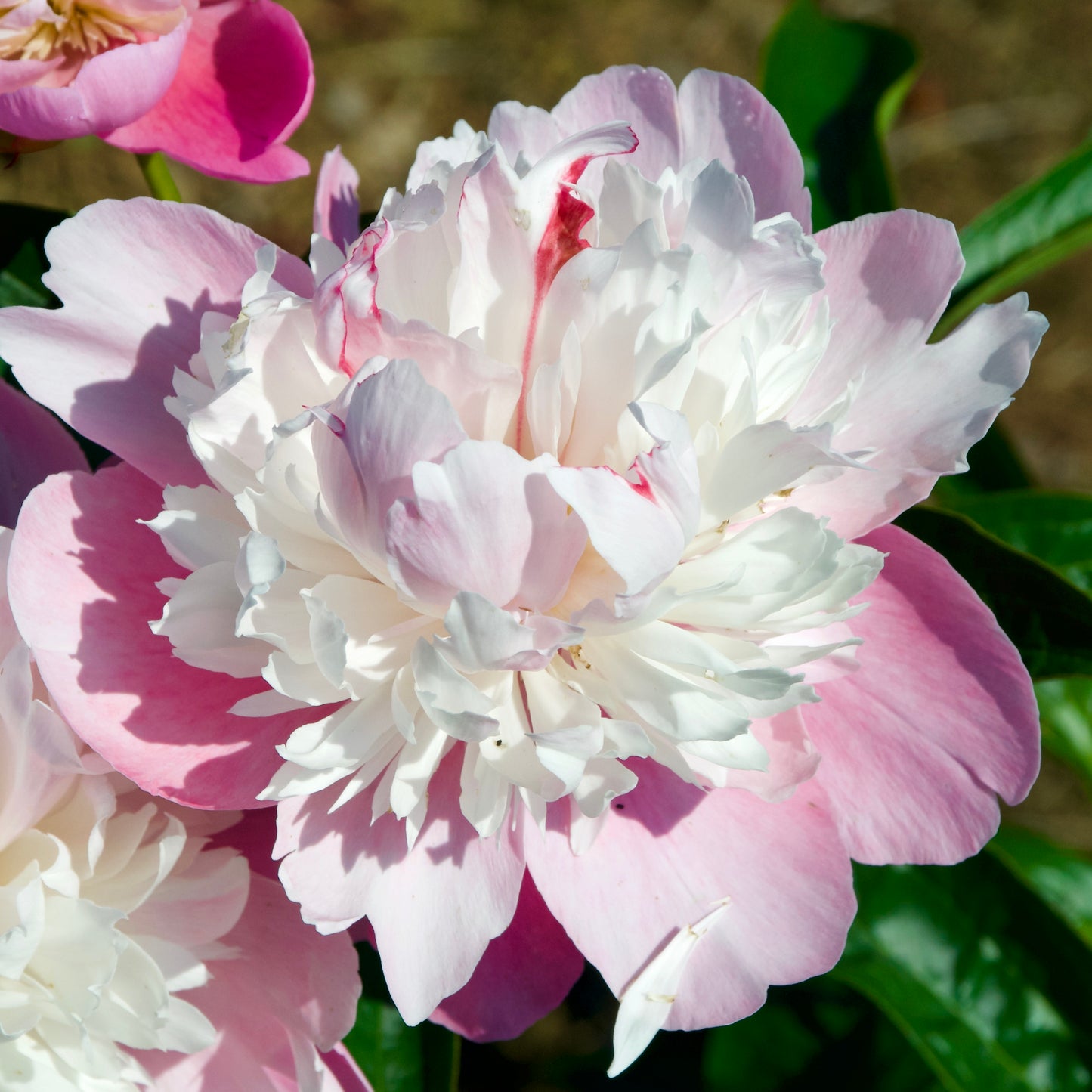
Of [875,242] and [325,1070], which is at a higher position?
[875,242]

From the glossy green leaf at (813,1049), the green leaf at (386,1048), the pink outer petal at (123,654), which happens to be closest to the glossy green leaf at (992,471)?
the glossy green leaf at (813,1049)

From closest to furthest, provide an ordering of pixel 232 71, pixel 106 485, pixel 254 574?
1. pixel 254 574
2. pixel 106 485
3. pixel 232 71

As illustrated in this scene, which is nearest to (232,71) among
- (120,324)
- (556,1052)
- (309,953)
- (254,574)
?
(120,324)

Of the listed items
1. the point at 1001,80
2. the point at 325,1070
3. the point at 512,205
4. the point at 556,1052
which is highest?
the point at 512,205

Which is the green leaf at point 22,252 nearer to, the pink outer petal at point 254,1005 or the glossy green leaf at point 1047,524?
the pink outer petal at point 254,1005

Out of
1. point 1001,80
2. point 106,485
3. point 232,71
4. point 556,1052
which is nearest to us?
point 106,485

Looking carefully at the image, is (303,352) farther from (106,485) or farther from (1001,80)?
(1001,80)

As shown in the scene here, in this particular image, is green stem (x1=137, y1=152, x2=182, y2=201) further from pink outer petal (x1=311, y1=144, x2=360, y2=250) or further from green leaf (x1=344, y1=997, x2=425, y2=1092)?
green leaf (x1=344, y1=997, x2=425, y2=1092)
